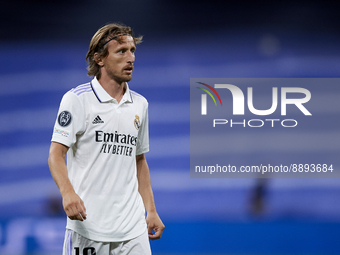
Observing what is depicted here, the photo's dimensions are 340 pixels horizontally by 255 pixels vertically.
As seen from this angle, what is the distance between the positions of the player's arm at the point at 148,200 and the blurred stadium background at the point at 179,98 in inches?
71.0

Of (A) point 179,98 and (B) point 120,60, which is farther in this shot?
(A) point 179,98

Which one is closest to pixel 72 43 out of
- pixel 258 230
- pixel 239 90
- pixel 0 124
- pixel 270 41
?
pixel 0 124

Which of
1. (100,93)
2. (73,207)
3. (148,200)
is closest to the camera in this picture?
(73,207)

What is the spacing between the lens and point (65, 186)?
145cm

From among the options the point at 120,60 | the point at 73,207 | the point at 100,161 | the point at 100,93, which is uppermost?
the point at 120,60

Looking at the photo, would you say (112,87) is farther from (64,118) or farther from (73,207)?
(73,207)

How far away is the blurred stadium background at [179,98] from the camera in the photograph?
367cm

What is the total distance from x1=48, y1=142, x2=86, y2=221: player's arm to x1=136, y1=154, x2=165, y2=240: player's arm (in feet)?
1.58

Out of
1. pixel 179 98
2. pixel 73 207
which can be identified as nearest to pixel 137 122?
pixel 73 207

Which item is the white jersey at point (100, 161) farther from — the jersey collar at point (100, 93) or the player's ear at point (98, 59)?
the player's ear at point (98, 59)

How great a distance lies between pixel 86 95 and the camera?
167 cm

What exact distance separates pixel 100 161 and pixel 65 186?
222 mm

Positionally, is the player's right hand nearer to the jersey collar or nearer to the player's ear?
the jersey collar

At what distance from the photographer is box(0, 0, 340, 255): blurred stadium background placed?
12.0 ft
